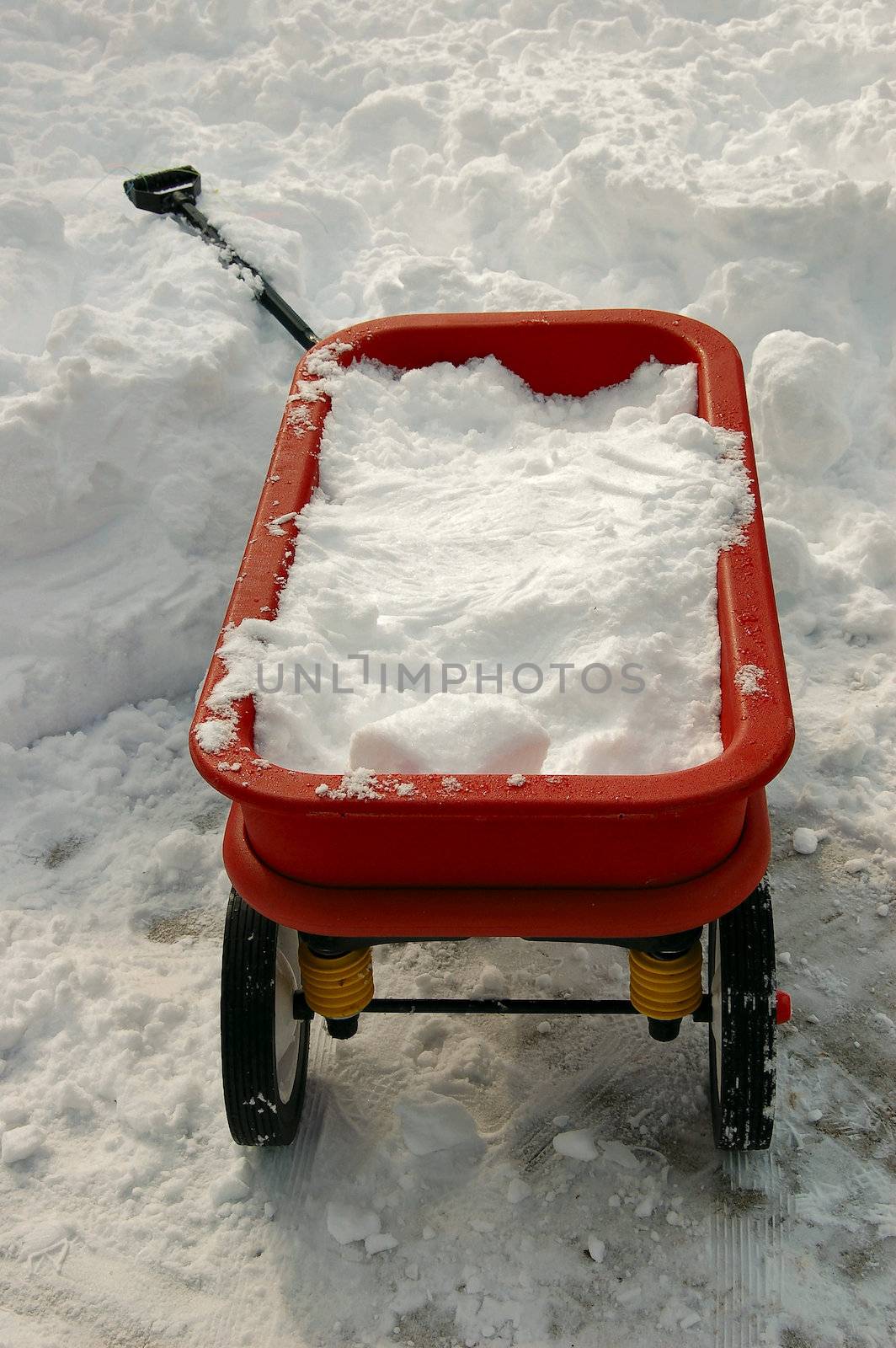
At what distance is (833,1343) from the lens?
198 centimetres

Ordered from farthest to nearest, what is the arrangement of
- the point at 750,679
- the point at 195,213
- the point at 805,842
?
the point at 195,213 < the point at 805,842 < the point at 750,679

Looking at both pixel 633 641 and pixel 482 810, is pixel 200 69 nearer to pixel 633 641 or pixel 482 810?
pixel 633 641

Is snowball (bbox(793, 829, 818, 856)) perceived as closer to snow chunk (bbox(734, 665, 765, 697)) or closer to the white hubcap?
snow chunk (bbox(734, 665, 765, 697))

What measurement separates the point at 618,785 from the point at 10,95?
4.22m

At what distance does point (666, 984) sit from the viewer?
6.63ft

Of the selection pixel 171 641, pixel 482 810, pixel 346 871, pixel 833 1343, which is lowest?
pixel 833 1343

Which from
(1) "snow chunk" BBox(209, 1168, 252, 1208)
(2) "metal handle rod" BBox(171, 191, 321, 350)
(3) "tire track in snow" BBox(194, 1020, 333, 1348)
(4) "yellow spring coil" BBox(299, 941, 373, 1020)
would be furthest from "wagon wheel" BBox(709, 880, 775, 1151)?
(2) "metal handle rod" BBox(171, 191, 321, 350)

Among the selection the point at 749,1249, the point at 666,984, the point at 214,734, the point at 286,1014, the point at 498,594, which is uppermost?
the point at 214,734

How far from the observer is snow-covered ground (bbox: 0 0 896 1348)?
6.89 ft

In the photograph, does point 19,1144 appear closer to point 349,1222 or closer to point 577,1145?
point 349,1222

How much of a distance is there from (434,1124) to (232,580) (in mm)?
1621

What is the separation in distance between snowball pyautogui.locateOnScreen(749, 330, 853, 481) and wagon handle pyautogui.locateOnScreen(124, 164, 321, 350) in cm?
130

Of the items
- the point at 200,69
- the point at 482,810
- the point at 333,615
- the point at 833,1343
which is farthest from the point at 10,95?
the point at 833,1343

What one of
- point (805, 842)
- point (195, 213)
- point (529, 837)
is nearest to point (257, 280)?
point (195, 213)
